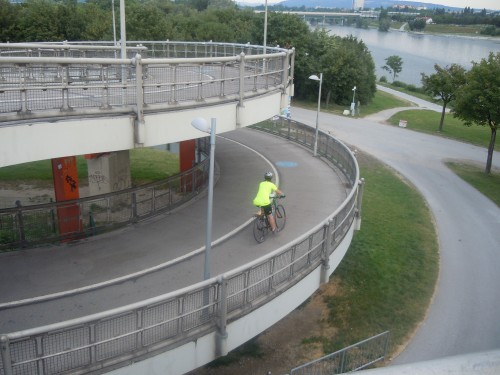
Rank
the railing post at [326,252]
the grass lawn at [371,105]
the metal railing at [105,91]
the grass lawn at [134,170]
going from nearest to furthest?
the metal railing at [105,91] → the railing post at [326,252] → the grass lawn at [134,170] → the grass lawn at [371,105]

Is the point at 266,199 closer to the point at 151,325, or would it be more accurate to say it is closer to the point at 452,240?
the point at 151,325

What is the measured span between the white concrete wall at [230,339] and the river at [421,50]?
70317 mm

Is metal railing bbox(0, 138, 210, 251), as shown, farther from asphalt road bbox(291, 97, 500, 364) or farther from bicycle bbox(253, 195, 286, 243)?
asphalt road bbox(291, 97, 500, 364)

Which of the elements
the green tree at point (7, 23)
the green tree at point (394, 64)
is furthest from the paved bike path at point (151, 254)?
the green tree at point (394, 64)

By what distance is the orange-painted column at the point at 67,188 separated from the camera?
41.1 ft

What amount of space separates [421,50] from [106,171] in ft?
411

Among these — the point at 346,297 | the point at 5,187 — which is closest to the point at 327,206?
the point at 346,297

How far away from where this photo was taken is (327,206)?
15109 millimetres

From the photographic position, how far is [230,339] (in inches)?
335

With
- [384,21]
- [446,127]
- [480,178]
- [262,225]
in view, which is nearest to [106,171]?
[262,225]

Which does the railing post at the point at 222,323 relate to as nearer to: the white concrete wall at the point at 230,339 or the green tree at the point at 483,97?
the white concrete wall at the point at 230,339

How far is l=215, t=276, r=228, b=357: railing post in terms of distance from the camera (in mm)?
8109

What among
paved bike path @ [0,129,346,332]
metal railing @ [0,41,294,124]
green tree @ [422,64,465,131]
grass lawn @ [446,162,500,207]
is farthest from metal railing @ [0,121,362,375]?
green tree @ [422,64,465,131]

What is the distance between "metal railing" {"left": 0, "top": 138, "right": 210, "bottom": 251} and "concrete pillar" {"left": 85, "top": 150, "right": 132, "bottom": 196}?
192 cm
